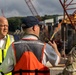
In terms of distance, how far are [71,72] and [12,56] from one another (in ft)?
2.32

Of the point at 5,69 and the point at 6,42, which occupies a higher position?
the point at 6,42

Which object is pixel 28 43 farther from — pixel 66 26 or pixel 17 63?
pixel 66 26

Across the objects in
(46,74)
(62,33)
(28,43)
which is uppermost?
(62,33)

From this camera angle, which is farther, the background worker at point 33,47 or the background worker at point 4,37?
the background worker at point 4,37

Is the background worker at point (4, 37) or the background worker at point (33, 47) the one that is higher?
the background worker at point (4, 37)

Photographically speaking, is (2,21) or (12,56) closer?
(12,56)

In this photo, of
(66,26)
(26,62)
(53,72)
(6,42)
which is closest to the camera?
(26,62)

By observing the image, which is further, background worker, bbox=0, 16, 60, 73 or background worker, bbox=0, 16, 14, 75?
background worker, bbox=0, 16, 14, 75

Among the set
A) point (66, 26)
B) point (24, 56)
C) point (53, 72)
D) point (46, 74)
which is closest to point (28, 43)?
point (24, 56)

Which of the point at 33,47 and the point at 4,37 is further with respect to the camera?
the point at 4,37

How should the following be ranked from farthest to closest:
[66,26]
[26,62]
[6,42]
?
[66,26] → [6,42] → [26,62]

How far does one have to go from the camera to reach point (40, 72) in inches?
166

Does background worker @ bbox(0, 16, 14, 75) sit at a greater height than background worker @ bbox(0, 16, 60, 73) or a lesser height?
greater

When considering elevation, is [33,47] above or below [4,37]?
below
